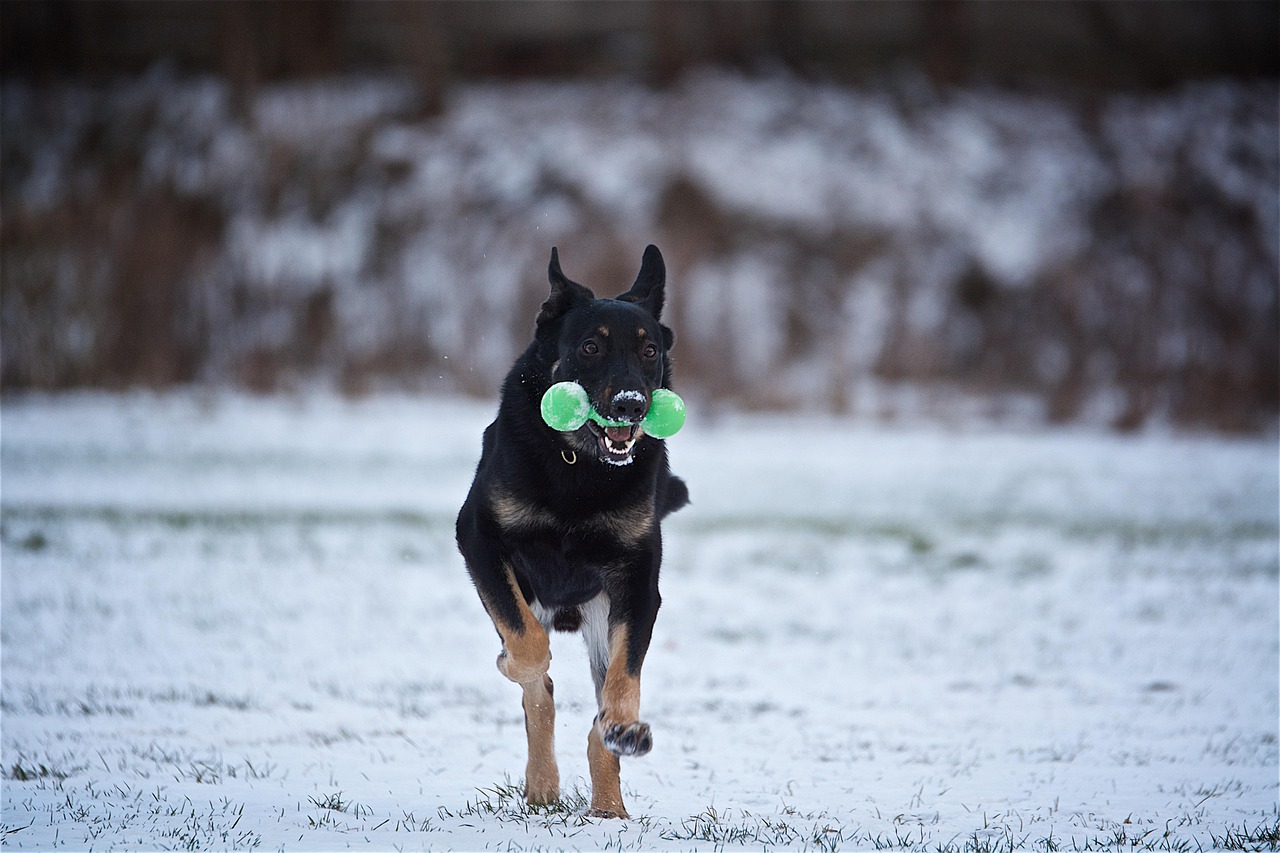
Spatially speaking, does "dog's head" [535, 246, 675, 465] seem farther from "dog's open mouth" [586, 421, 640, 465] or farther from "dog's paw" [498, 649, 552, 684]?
"dog's paw" [498, 649, 552, 684]

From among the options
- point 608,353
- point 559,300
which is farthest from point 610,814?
point 559,300

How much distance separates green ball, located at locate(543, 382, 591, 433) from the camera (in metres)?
4.39

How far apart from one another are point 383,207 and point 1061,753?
2455 cm

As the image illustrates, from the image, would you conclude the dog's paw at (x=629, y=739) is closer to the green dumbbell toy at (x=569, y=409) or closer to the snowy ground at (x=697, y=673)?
the snowy ground at (x=697, y=673)

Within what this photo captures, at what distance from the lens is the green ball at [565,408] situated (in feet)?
14.4

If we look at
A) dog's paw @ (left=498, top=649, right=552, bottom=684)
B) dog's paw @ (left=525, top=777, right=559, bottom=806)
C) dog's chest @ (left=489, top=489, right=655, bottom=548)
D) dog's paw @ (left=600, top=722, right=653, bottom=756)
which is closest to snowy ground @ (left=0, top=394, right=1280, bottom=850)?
dog's paw @ (left=525, top=777, right=559, bottom=806)

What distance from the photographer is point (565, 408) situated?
4.40 meters

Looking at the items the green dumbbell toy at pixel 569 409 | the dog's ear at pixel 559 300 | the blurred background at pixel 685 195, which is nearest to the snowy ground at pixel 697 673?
the green dumbbell toy at pixel 569 409

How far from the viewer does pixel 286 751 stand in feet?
17.4

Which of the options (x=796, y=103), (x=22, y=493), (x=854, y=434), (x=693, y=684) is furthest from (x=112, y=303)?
(x=693, y=684)

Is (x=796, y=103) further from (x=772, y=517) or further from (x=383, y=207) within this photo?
(x=772, y=517)

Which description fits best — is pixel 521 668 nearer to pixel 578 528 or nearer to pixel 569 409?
pixel 578 528

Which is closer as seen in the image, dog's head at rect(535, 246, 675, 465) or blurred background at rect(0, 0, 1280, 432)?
dog's head at rect(535, 246, 675, 465)

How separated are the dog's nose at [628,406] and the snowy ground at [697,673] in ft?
4.55
